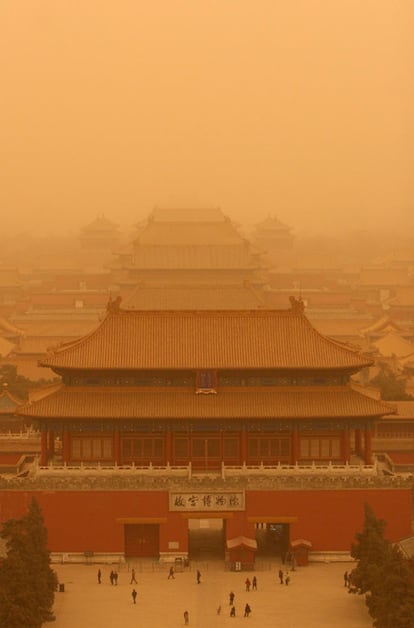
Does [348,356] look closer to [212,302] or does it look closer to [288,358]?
[288,358]

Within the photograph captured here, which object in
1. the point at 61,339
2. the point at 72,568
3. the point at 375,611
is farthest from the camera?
the point at 61,339

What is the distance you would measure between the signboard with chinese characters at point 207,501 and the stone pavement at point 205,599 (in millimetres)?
1419

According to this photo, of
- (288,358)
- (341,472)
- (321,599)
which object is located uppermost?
(288,358)

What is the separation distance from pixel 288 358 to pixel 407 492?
180 inches

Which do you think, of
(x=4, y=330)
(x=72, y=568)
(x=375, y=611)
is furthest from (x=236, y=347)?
(x=4, y=330)

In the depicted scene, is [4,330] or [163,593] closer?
[163,593]

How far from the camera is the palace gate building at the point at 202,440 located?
3456 centimetres

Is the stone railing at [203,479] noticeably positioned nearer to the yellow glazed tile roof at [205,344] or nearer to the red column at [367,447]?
the red column at [367,447]

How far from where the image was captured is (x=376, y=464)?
36031 mm

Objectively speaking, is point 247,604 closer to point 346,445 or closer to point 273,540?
point 273,540

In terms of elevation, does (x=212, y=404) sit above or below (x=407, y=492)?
above

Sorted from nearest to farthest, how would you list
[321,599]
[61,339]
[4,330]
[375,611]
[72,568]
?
[375,611] → [321,599] → [72,568] → [61,339] → [4,330]

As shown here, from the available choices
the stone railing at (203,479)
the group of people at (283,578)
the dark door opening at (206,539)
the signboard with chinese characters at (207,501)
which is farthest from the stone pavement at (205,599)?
the stone railing at (203,479)

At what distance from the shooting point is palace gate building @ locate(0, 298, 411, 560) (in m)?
34.6
